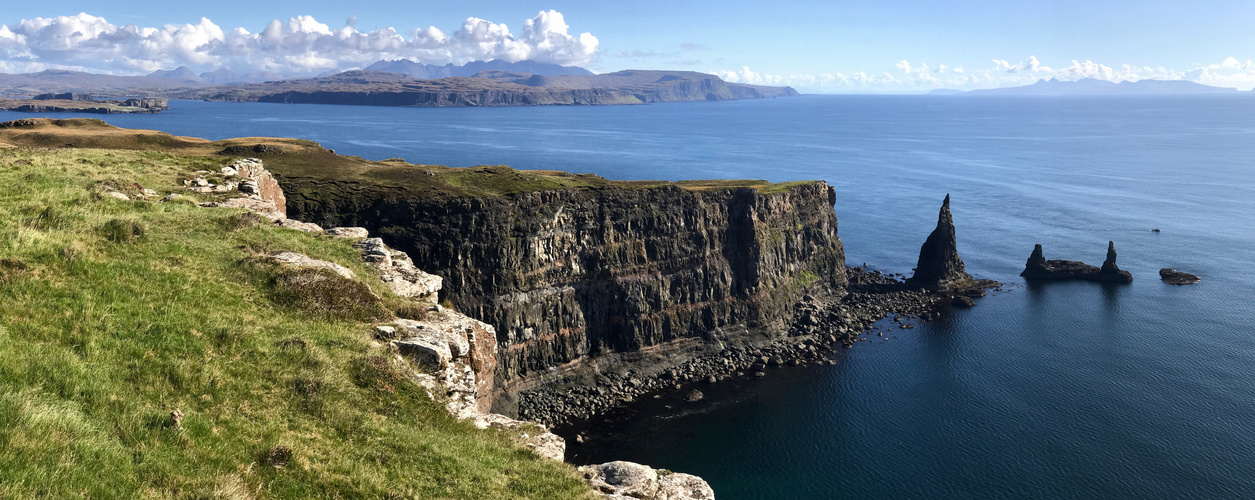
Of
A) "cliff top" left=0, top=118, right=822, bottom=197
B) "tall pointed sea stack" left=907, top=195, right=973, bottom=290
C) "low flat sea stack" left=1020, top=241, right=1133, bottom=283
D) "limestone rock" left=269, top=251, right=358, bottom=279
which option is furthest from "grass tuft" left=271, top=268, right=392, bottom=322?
"low flat sea stack" left=1020, top=241, right=1133, bottom=283

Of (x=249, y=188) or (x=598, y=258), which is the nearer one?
(x=249, y=188)

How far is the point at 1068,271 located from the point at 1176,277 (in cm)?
1748

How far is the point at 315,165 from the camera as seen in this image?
8806 cm

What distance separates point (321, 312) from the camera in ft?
79.0

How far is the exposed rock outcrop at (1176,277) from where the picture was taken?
398 ft

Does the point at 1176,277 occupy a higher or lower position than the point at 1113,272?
lower

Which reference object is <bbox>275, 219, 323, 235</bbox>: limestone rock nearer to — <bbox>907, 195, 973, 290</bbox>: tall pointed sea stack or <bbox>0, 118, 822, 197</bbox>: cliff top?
<bbox>0, 118, 822, 197</bbox>: cliff top

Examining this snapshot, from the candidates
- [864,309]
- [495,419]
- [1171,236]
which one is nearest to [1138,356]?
[864,309]

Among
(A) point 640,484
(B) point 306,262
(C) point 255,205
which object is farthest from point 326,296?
(C) point 255,205

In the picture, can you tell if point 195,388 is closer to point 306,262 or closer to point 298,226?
point 306,262

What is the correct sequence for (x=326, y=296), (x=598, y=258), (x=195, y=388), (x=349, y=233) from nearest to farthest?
(x=195, y=388) → (x=326, y=296) → (x=349, y=233) → (x=598, y=258)

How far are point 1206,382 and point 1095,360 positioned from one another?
11311 mm

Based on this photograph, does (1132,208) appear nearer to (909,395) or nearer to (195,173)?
(909,395)

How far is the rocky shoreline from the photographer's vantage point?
256 feet
